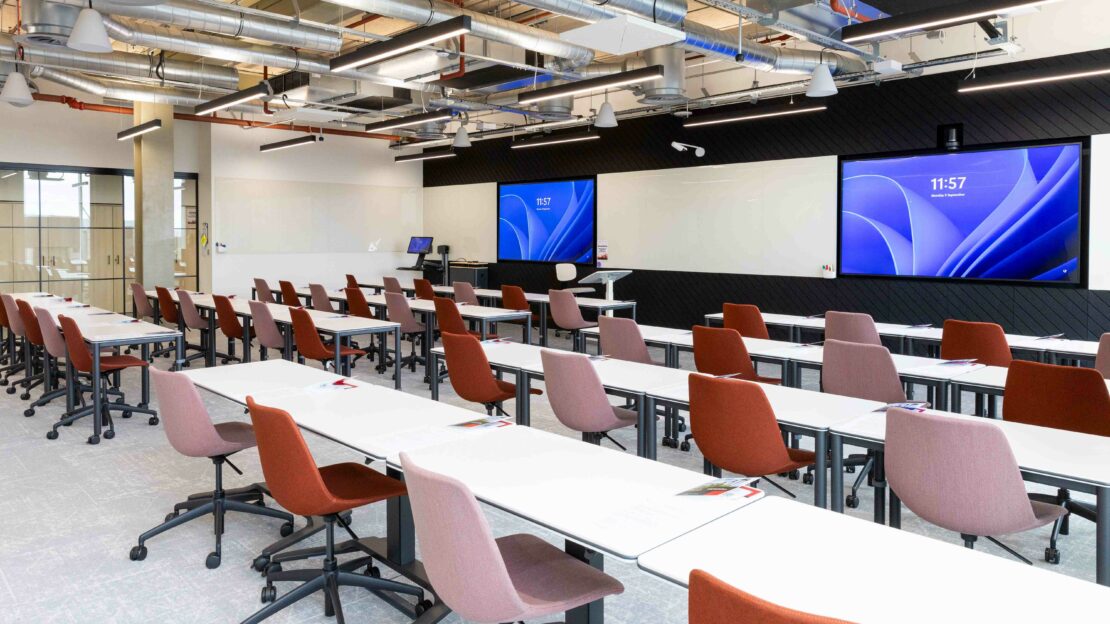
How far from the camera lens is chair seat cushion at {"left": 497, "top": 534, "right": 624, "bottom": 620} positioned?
2137mm

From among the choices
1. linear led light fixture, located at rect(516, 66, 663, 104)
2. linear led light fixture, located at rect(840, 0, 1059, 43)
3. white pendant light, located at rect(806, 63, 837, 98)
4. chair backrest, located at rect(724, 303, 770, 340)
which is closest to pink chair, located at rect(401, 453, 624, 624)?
linear led light fixture, located at rect(840, 0, 1059, 43)

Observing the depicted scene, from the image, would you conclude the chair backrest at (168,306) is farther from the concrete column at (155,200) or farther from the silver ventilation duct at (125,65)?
the concrete column at (155,200)

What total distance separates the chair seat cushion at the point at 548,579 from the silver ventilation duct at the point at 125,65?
7.85 m

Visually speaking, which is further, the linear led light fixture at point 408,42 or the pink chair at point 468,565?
the linear led light fixture at point 408,42

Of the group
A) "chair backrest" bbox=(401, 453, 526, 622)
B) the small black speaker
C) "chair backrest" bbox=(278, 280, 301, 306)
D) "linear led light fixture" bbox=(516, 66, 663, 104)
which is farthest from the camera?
"chair backrest" bbox=(278, 280, 301, 306)

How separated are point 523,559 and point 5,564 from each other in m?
2.61

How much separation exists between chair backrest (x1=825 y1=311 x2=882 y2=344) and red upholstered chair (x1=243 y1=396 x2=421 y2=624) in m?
4.37

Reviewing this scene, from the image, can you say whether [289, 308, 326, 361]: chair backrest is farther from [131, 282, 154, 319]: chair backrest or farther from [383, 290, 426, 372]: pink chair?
[131, 282, 154, 319]: chair backrest

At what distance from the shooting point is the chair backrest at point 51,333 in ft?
20.6

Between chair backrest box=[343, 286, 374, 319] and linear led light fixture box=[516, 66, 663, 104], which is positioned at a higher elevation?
linear led light fixture box=[516, 66, 663, 104]

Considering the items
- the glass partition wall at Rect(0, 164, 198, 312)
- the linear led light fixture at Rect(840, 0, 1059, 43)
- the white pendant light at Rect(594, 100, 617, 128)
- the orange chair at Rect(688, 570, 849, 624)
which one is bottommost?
the orange chair at Rect(688, 570, 849, 624)

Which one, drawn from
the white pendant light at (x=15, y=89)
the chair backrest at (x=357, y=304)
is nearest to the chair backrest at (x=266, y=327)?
the chair backrest at (x=357, y=304)

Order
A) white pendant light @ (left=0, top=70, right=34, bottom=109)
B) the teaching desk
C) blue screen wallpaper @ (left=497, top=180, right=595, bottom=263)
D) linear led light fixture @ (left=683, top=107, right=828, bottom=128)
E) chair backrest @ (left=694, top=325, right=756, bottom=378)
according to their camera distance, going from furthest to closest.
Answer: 1. blue screen wallpaper @ (left=497, top=180, right=595, bottom=263)
2. linear led light fixture @ (left=683, top=107, right=828, bottom=128)
3. white pendant light @ (left=0, top=70, right=34, bottom=109)
4. chair backrest @ (left=694, top=325, right=756, bottom=378)
5. the teaching desk

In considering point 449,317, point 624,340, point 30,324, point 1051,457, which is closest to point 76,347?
point 30,324
